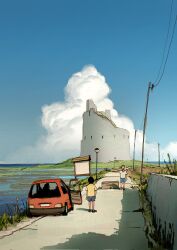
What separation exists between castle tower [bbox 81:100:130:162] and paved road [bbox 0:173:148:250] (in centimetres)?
14098

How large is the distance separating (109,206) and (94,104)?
144635mm

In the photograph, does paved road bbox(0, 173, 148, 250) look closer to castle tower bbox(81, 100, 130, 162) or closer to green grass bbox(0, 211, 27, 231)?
green grass bbox(0, 211, 27, 231)

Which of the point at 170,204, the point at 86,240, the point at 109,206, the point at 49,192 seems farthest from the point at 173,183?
the point at 109,206

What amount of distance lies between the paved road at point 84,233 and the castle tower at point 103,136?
463ft

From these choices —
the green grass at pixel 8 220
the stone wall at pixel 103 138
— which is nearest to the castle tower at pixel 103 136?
the stone wall at pixel 103 138

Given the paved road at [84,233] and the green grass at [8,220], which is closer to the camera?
the paved road at [84,233]

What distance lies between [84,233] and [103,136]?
149 metres

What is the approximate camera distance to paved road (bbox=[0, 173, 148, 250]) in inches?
408

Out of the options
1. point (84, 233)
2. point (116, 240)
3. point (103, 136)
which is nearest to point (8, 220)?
point (84, 233)

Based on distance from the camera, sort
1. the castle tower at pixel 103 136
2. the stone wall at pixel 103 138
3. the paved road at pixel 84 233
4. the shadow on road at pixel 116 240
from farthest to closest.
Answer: the castle tower at pixel 103 136 → the stone wall at pixel 103 138 → the paved road at pixel 84 233 → the shadow on road at pixel 116 240

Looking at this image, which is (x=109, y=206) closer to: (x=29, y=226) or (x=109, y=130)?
(x=29, y=226)

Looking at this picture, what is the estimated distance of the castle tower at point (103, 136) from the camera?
159m

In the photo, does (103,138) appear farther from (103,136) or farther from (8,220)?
(8,220)

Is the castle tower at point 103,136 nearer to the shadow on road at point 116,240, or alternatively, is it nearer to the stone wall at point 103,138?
the stone wall at point 103,138
